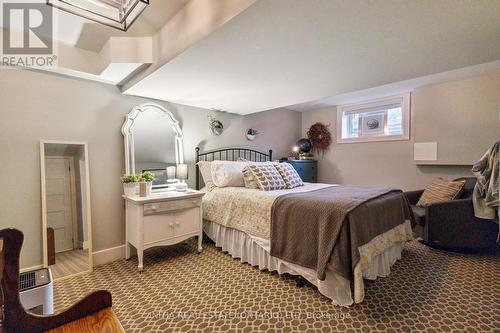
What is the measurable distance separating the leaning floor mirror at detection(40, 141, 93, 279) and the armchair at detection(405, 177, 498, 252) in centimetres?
384

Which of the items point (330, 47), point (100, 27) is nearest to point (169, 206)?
point (100, 27)

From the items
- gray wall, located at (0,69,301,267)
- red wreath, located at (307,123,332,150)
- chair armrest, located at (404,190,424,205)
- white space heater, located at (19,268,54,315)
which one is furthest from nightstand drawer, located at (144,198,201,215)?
red wreath, located at (307,123,332,150)

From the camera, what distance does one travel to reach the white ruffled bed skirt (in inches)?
70.9

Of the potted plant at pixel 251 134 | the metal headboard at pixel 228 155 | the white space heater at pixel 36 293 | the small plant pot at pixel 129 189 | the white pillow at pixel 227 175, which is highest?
the potted plant at pixel 251 134

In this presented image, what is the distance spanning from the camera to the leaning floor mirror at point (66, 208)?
7.46ft

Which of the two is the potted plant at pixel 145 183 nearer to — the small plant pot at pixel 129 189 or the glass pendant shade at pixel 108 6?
the small plant pot at pixel 129 189

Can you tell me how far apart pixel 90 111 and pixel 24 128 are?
1.90 ft

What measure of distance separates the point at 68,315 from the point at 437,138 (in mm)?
4464

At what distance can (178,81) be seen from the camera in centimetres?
236

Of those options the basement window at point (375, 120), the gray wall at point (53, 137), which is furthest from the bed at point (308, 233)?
the basement window at point (375, 120)

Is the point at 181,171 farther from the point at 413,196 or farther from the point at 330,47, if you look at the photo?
the point at 413,196

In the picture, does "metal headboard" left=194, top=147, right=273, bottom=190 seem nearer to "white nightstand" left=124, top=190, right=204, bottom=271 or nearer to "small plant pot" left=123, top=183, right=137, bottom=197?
"white nightstand" left=124, top=190, right=204, bottom=271

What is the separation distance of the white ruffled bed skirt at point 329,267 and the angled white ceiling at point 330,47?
1.57m

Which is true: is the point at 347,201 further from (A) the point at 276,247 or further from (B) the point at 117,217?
(B) the point at 117,217
